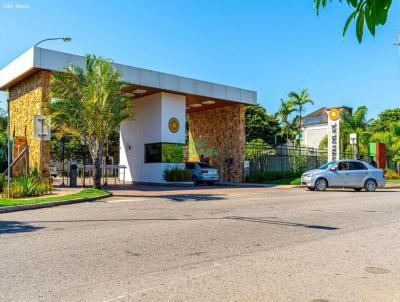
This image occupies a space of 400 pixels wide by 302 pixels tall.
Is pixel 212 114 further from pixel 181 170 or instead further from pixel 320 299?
pixel 320 299

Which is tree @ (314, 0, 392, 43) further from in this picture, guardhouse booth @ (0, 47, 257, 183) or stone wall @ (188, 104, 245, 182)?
stone wall @ (188, 104, 245, 182)

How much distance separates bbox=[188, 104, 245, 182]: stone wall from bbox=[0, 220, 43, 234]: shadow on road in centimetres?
2115

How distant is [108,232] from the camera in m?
8.35

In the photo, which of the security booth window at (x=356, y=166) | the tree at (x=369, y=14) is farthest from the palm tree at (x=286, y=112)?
the tree at (x=369, y=14)

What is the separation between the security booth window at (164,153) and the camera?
26203mm

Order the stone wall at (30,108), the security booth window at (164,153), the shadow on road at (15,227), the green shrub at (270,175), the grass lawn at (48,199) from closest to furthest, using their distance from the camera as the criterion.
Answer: the shadow on road at (15,227), the grass lawn at (48,199), the stone wall at (30,108), the security booth window at (164,153), the green shrub at (270,175)

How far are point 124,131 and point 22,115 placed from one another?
8108 millimetres

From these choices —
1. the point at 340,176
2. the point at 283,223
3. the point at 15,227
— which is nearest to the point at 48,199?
the point at 15,227

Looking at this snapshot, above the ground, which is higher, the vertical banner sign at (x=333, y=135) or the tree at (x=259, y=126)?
the tree at (x=259, y=126)

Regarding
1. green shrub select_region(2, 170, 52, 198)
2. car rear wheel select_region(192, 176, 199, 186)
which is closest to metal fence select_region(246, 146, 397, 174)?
car rear wheel select_region(192, 176, 199, 186)

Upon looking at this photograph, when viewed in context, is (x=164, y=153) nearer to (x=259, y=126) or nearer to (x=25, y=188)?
(x=25, y=188)

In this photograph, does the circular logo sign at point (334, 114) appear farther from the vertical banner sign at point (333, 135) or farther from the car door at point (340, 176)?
the car door at point (340, 176)

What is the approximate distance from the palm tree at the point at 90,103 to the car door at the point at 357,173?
1166 cm

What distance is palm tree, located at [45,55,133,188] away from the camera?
A: 18203 mm
